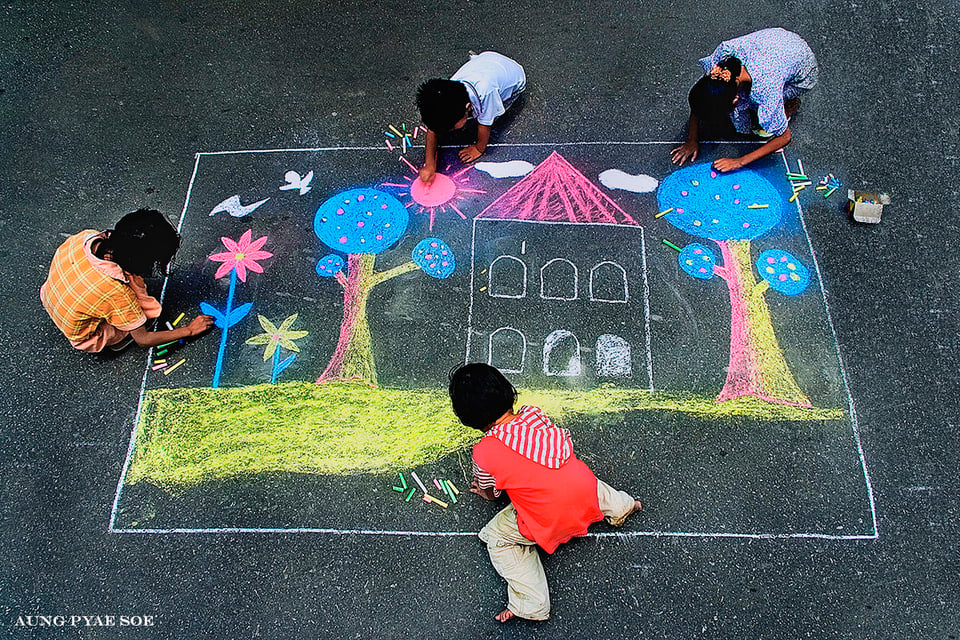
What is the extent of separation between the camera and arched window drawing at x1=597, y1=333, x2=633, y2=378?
340 centimetres

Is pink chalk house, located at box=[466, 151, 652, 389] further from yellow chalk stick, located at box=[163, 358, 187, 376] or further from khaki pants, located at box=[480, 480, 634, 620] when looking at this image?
yellow chalk stick, located at box=[163, 358, 187, 376]

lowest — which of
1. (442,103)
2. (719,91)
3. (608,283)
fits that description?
(608,283)

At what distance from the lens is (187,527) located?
3.05 metres

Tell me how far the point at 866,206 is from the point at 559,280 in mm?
1888

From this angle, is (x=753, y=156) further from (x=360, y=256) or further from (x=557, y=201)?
(x=360, y=256)

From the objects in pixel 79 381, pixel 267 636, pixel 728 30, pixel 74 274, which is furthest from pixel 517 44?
pixel 267 636

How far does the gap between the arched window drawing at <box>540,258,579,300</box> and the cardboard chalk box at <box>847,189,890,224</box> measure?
172 cm

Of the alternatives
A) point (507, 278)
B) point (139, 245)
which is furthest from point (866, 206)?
point (139, 245)

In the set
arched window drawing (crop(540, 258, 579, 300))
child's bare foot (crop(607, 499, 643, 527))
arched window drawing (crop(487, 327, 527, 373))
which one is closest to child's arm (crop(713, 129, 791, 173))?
arched window drawing (crop(540, 258, 579, 300))

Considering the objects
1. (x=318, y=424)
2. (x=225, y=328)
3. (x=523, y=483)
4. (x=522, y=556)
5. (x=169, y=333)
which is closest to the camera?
(x=523, y=483)

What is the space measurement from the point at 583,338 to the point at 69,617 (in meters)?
2.74

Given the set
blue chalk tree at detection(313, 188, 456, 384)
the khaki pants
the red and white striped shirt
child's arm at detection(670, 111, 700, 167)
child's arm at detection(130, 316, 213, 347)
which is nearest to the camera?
the red and white striped shirt

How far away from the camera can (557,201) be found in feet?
13.0

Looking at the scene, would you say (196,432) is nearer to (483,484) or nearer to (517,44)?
(483,484)
